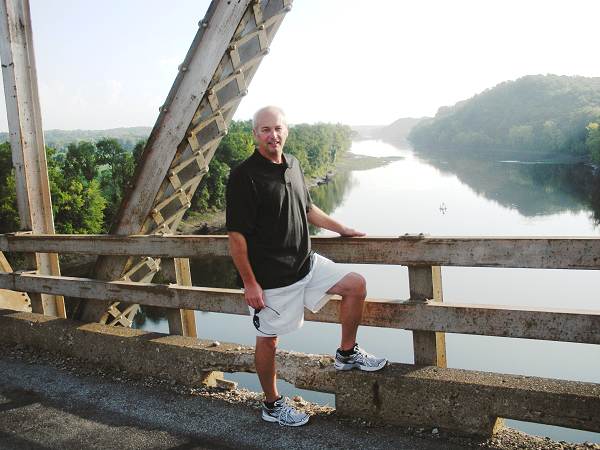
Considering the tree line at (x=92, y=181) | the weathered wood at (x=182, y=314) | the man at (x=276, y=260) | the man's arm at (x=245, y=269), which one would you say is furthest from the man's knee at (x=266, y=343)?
the tree line at (x=92, y=181)

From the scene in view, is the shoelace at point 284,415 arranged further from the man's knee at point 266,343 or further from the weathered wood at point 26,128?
the weathered wood at point 26,128

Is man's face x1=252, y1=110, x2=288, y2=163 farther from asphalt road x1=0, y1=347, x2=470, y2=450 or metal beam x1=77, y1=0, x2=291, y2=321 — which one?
asphalt road x1=0, y1=347, x2=470, y2=450

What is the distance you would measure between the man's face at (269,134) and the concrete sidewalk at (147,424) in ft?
5.64

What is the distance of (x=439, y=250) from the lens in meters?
3.68

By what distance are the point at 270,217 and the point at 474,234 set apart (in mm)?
39007

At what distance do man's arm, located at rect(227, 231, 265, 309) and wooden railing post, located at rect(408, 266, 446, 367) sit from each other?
97cm

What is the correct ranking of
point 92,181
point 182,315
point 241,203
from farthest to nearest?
point 92,181 → point 182,315 → point 241,203

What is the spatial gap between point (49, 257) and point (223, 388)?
266cm

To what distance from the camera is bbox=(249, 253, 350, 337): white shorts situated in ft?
11.8

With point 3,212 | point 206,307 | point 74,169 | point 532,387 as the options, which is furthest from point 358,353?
point 74,169

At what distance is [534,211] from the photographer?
63938mm

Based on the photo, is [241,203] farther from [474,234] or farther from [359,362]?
[474,234]

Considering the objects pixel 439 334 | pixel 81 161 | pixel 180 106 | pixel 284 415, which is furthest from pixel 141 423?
pixel 81 161

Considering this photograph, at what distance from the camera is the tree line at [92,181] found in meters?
48.3
